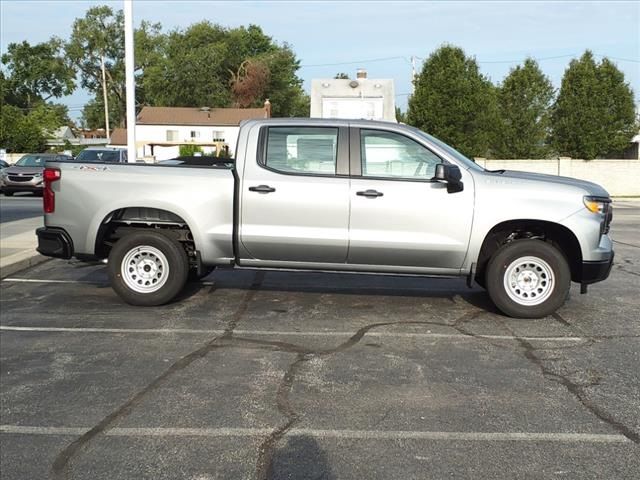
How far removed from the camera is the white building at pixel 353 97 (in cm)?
1852

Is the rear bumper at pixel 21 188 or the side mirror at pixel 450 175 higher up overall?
the side mirror at pixel 450 175

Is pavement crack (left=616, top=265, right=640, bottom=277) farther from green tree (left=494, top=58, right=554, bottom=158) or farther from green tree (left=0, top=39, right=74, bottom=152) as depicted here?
green tree (left=0, top=39, right=74, bottom=152)

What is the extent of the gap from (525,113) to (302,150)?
26142mm

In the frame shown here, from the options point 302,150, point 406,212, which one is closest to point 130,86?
point 302,150

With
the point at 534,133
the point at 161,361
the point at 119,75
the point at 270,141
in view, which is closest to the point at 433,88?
the point at 534,133

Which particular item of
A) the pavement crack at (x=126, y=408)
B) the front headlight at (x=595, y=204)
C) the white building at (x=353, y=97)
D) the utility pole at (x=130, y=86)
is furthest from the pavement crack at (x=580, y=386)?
the white building at (x=353, y=97)

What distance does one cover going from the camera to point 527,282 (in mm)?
6938

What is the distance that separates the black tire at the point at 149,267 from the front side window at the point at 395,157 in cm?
223

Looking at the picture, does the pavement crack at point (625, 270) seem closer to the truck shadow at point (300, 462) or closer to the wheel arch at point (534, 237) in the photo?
the wheel arch at point (534, 237)

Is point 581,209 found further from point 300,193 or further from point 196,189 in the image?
point 196,189

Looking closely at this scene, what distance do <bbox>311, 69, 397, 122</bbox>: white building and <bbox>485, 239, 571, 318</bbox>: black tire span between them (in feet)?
39.8

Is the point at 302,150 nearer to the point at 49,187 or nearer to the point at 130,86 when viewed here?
the point at 49,187

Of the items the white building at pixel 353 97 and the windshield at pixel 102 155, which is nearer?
the white building at pixel 353 97

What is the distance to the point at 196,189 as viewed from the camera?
699 cm
